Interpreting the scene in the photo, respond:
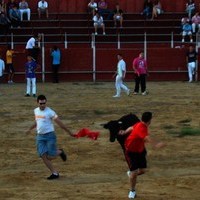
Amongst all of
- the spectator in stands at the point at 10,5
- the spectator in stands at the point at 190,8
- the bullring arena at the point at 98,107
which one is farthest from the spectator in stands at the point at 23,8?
the spectator in stands at the point at 190,8

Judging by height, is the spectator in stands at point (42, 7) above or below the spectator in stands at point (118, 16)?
above

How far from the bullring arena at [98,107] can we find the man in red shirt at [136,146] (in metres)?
0.37

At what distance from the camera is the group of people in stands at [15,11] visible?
35.7 metres

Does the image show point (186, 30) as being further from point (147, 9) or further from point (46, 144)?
point (46, 144)

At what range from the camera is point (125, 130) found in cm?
1051

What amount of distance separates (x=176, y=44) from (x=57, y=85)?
717 centimetres

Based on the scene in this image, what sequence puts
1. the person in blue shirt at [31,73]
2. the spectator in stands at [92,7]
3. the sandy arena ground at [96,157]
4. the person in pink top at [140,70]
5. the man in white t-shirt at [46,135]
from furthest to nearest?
the spectator in stands at [92,7]
the person in pink top at [140,70]
the person in blue shirt at [31,73]
the man in white t-shirt at [46,135]
the sandy arena ground at [96,157]

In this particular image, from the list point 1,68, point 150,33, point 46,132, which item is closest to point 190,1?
point 150,33

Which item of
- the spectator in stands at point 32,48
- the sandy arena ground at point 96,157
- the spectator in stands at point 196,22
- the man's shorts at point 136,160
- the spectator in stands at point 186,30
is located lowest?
the sandy arena ground at point 96,157

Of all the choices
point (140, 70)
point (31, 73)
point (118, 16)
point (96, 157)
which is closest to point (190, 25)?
point (118, 16)

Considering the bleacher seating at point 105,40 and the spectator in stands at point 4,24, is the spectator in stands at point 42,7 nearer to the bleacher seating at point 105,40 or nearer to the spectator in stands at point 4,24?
the bleacher seating at point 105,40

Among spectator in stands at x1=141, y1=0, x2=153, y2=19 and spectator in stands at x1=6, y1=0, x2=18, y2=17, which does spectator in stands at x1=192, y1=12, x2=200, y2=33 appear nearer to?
spectator in stands at x1=141, y1=0, x2=153, y2=19

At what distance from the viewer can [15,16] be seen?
3653 centimetres

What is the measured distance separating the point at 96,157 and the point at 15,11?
23727mm
